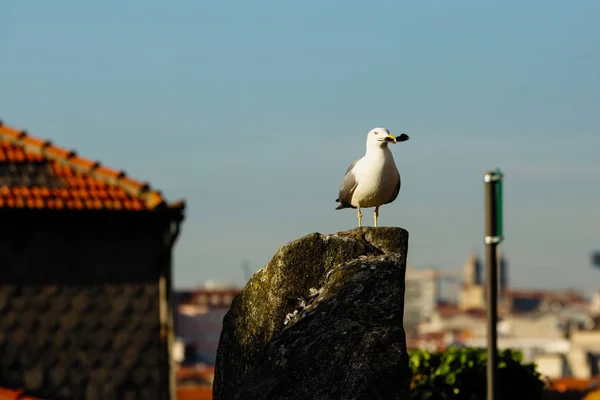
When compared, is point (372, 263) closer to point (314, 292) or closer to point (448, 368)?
point (314, 292)

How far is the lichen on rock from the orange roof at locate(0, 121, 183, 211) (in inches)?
457

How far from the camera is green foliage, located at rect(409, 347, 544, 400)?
615 inches

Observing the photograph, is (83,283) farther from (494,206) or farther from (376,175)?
(494,206)

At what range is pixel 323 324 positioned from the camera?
36.0 feet

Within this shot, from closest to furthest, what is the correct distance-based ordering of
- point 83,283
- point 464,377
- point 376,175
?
point 376,175 → point 464,377 → point 83,283

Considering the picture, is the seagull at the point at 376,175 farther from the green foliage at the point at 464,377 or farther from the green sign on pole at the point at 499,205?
the green foliage at the point at 464,377

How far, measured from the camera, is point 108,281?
22906 mm

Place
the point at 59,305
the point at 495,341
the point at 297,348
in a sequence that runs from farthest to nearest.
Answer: the point at 59,305 < the point at 297,348 < the point at 495,341

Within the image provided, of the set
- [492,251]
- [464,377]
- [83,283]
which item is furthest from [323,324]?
[83,283]

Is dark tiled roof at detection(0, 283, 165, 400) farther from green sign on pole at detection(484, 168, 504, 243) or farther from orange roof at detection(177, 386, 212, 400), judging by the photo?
green sign on pole at detection(484, 168, 504, 243)

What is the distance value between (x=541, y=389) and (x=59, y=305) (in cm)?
882

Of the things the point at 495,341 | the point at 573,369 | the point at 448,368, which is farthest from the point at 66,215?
the point at 573,369

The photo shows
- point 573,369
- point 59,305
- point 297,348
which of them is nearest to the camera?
point 297,348

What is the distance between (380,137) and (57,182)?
12.9 m
